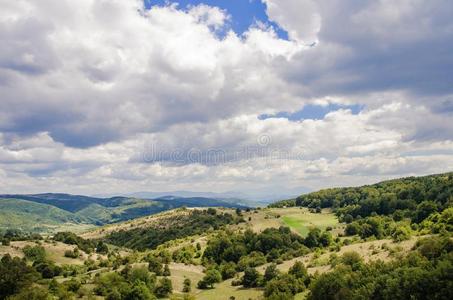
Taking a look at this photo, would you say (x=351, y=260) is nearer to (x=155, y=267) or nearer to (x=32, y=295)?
(x=155, y=267)

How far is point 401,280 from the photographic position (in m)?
64.6

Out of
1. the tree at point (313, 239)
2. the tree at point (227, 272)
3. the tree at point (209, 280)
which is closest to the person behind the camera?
the tree at point (209, 280)

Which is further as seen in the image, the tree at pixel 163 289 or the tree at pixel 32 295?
the tree at pixel 163 289

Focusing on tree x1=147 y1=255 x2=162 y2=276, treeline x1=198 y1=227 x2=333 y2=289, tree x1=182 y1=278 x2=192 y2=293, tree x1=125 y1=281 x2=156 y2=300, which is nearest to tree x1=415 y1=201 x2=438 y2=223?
treeline x1=198 y1=227 x2=333 y2=289

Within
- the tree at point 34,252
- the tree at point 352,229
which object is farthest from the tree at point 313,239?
the tree at point 34,252

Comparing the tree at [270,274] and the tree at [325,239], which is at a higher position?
the tree at [325,239]

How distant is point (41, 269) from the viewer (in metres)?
113

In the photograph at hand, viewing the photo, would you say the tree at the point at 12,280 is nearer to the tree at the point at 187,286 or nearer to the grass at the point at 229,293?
the tree at the point at 187,286

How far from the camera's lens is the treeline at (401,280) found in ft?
200

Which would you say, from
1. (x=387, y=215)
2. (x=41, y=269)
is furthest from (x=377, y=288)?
(x=387, y=215)

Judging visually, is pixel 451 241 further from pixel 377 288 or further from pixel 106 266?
pixel 106 266

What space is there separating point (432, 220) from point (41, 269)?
115m

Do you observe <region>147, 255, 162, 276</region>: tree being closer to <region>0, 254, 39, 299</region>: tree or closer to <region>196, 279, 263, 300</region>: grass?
<region>196, 279, 263, 300</region>: grass

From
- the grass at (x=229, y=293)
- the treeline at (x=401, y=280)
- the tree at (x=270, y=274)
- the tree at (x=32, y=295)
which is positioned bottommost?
the grass at (x=229, y=293)
